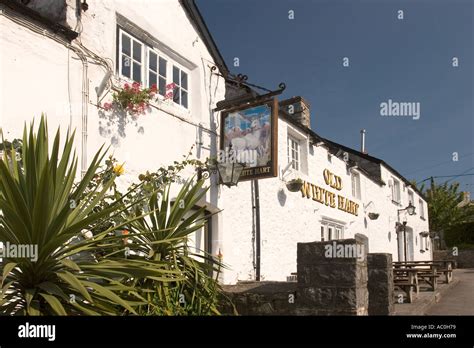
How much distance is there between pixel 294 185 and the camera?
1059 cm

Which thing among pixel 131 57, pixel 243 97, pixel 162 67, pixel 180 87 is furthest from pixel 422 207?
pixel 131 57

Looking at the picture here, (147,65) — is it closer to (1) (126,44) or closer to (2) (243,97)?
(1) (126,44)

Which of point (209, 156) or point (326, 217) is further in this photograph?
point (326, 217)

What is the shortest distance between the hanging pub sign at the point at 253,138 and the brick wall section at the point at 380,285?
2090 mm

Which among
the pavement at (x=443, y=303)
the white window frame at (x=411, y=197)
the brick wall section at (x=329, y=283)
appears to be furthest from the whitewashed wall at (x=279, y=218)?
the white window frame at (x=411, y=197)

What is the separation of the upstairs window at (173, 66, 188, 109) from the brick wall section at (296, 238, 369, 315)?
3.58 meters

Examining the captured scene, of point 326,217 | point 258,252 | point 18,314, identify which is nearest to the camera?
point 18,314

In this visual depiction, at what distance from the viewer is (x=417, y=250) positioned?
77.0ft

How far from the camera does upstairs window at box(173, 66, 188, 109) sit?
322 inches

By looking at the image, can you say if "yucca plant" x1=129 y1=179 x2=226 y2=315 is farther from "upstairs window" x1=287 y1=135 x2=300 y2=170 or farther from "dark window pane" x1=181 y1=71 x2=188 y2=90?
"upstairs window" x1=287 y1=135 x2=300 y2=170

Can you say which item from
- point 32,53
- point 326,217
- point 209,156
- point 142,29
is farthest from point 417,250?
point 32,53
